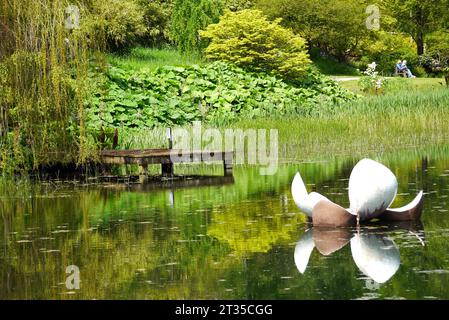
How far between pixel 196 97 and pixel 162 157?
8.91 meters

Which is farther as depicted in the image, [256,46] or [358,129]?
[256,46]

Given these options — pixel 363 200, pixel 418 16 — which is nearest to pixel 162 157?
→ pixel 363 200

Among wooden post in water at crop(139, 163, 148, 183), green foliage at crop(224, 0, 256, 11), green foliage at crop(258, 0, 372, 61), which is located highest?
green foliage at crop(224, 0, 256, 11)

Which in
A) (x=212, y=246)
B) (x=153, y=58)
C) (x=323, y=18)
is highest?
(x=323, y=18)

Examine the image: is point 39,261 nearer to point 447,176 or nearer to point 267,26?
point 447,176

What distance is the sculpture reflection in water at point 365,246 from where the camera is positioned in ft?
32.9

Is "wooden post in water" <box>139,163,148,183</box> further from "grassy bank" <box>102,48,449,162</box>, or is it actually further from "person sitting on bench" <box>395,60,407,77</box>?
"person sitting on bench" <box>395,60,407,77</box>

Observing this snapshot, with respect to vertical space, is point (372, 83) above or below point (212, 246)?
above

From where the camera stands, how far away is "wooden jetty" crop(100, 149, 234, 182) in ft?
63.6

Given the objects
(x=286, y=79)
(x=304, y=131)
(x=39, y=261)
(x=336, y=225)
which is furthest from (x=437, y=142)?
(x=39, y=261)

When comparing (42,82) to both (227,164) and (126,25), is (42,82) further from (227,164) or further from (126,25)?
(126,25)

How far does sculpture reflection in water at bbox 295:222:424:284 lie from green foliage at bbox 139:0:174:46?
29909 millimetres

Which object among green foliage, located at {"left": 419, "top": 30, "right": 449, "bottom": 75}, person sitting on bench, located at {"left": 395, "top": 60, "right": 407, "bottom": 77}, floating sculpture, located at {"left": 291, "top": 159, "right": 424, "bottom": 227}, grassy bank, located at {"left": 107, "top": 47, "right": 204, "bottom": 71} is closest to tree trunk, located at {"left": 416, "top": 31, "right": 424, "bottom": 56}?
green foliage, located at {"left": 419, "top": 30, "right": 449, "bottom": 75}

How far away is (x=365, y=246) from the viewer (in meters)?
11.2
